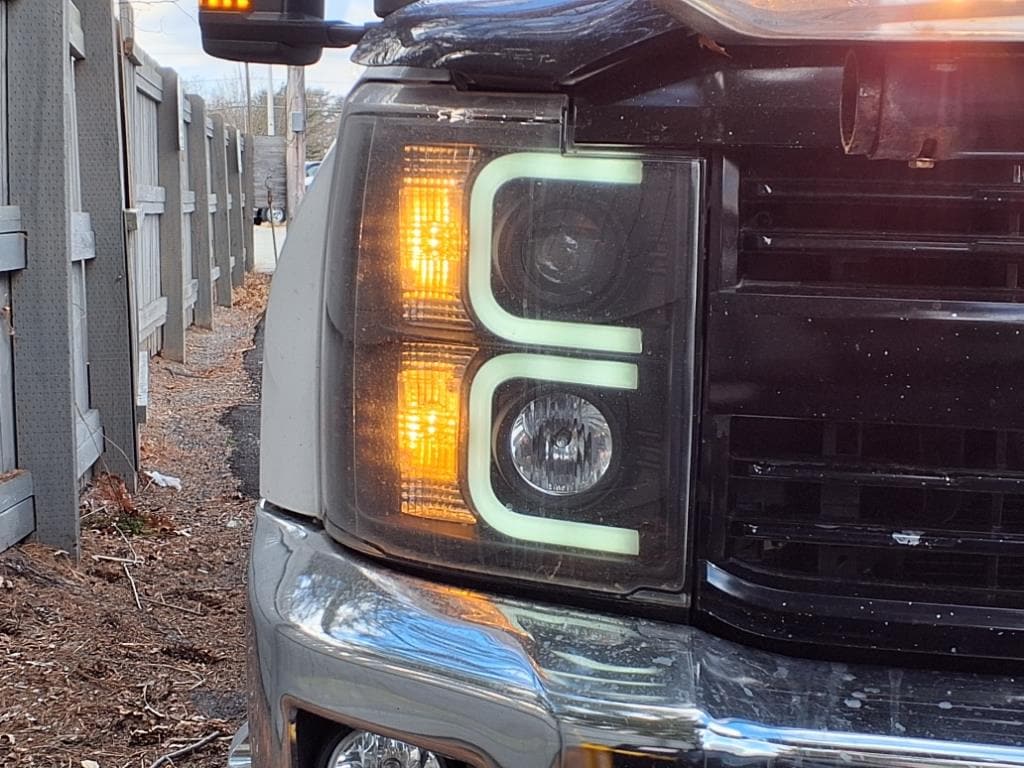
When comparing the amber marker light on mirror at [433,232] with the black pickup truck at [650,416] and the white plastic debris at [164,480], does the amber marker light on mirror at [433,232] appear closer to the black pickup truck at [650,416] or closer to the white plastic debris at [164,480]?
the black pickup truck at [650,416]

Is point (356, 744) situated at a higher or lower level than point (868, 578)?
lower

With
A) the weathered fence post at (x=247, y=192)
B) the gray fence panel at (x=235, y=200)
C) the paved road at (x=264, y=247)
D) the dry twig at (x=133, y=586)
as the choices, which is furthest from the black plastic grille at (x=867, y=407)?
the paved road at (x=264, y=247)

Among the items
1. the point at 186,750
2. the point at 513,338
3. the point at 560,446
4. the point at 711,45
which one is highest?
the point at 711,45

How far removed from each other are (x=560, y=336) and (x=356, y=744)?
0.55 metres

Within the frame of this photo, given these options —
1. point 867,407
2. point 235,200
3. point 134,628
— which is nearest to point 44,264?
point 134,628

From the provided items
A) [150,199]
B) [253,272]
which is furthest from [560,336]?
[253,272]

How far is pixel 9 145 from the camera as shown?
3.62m

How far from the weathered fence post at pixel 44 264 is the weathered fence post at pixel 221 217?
781cm

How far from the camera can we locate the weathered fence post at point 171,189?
7.80m

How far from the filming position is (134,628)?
3.39 m

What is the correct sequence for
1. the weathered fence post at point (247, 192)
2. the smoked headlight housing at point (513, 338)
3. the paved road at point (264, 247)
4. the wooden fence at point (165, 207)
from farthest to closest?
the paved road at point (264, 247), the weathered fence post at point (247, 192), the wooden fence at point (165, 207), the smoked headlight housing at point (513, 338)

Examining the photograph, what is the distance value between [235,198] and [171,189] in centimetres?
593

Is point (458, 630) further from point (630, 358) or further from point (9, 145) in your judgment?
point (9, 145)

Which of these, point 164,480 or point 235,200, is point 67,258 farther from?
point 235,200
